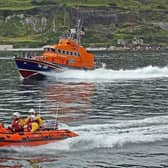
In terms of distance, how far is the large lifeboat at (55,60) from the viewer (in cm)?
9500

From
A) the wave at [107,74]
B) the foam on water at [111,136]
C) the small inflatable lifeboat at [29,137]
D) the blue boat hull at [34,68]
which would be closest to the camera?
the small inflatable lifeboat at [29,137]

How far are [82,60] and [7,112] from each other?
139 ft

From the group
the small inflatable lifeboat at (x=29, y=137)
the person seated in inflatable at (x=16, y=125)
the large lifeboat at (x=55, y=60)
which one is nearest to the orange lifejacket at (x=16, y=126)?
the person seated in inflatable at (x=16, y=125)

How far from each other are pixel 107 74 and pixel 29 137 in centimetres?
6597

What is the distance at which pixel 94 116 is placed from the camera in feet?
175

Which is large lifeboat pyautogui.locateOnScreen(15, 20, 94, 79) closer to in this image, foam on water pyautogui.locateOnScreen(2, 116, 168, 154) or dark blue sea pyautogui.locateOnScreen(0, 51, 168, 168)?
dark blue sea pyautogui.locateOnScreen(0, 51, 168, 168)

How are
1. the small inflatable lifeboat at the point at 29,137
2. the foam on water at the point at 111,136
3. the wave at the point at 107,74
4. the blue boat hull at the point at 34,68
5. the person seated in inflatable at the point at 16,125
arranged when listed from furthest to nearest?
the wave at the point at 107,74, the blue boat hull at the point at 34,68, the foam on water at the point at 111,136, the person seated in inflatable at the point at 16,125, the small inflatable lifeboat at the point at 29,137

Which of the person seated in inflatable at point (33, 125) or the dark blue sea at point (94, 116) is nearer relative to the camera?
the dark blue sea at point (94, 116)

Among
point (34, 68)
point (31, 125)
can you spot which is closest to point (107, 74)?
point (34, 68)

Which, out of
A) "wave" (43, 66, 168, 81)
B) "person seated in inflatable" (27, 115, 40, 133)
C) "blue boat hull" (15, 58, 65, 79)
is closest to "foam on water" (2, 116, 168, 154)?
"person seated in inflatable" (27, 115, 40, 133)

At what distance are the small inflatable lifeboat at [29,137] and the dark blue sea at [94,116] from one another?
14.8 inches

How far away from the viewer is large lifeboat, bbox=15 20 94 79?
9500cm

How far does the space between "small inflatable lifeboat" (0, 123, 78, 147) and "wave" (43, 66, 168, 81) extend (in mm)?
58076

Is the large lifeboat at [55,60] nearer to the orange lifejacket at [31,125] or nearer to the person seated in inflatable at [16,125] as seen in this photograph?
the orange lifejacket at [31,125]
